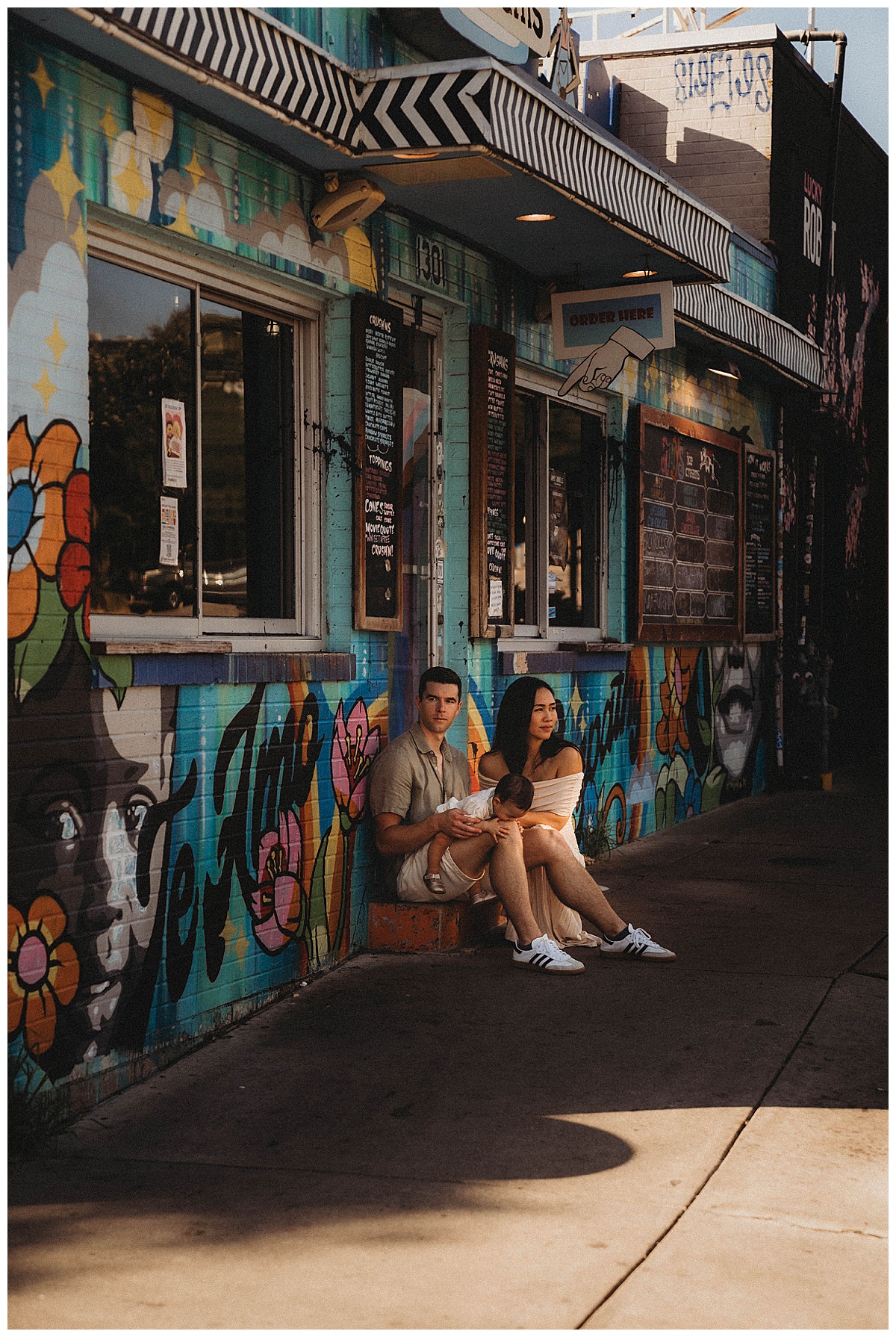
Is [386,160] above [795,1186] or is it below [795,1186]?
above

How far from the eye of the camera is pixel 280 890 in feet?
19.6

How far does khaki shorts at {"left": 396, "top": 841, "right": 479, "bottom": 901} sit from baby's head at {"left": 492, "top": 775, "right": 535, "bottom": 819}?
34 cm

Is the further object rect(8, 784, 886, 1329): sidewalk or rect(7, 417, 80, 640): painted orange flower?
rect(7, 417, 80, 640): painted orange flower

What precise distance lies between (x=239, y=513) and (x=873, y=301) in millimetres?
12534

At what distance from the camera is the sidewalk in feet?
11.1

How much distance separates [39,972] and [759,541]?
9388mm

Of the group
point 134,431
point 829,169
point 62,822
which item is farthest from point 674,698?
point 62,822

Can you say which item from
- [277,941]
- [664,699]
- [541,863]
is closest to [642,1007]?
[541,863]

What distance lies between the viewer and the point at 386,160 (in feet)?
19.4

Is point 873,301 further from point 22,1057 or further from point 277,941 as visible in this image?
point 22,1057

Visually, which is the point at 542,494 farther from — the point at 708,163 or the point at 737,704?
Result: the point at 708,163

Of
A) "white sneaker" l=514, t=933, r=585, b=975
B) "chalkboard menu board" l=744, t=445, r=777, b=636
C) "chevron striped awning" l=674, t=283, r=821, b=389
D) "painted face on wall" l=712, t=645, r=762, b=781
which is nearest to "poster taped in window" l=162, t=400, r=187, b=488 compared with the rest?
"white sneaker" l=514, t=933, r=585, b=975

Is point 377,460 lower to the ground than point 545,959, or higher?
higher

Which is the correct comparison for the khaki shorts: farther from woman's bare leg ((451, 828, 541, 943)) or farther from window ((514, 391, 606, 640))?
window ((514, 391, 606, 640))
